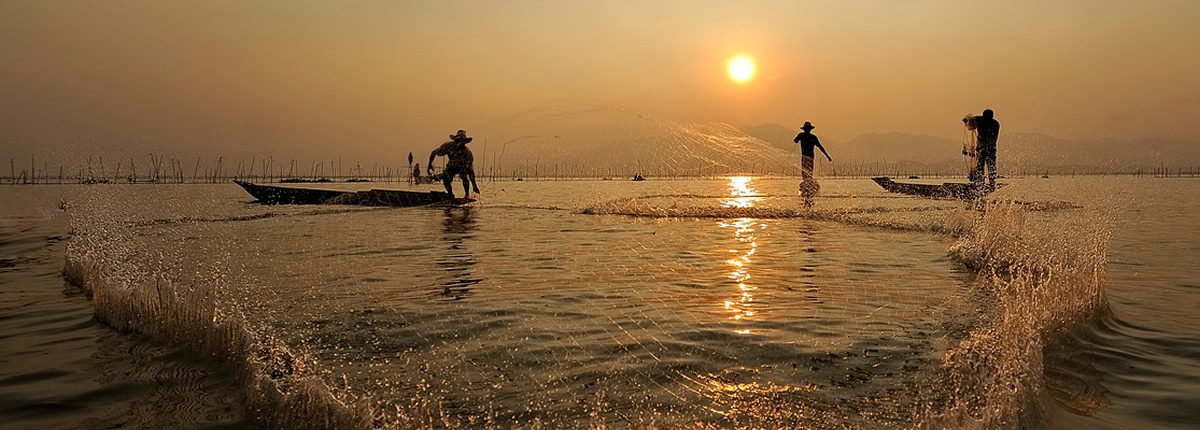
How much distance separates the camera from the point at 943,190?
29.0 meters

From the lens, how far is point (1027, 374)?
479 cm

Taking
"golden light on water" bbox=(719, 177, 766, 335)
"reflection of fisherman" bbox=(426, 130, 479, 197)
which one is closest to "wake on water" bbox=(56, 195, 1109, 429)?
"golden light on water" bbox=(719, 177, 766, 335)

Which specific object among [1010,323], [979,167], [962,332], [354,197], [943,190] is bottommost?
[962,332]

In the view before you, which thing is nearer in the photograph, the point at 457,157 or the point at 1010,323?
the point at 1010,323

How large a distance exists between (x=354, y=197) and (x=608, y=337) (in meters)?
25.7

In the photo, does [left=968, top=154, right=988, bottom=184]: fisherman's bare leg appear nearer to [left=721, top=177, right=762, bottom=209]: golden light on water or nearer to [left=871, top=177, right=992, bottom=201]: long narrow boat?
[left=871, top=177, right=992, bottom=201]: long narrow boat

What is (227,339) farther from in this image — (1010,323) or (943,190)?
(943,190)

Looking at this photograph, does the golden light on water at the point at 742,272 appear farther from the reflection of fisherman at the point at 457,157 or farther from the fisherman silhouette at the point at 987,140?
the reflection of fisherman at the point at 457,157

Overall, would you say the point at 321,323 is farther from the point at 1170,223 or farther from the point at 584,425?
the point at 1170,223

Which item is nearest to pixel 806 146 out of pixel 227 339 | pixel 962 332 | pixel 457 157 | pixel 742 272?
pixel 457 157

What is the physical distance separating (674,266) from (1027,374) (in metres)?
6.42

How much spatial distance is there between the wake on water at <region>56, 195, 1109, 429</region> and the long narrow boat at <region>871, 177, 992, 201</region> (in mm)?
10154

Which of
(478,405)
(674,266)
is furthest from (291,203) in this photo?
(478,405)

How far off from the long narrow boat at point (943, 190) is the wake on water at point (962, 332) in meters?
10.2
